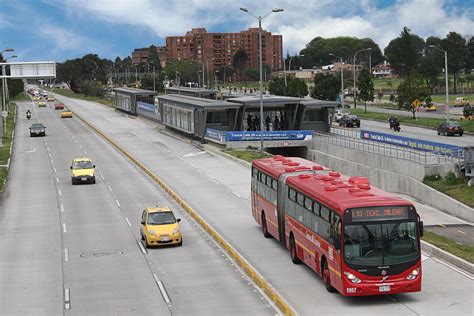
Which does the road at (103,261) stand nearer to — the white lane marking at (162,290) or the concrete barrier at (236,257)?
the white lane marking at (162,290)

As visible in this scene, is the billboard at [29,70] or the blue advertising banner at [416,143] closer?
the blue advertising banner at [416,143]

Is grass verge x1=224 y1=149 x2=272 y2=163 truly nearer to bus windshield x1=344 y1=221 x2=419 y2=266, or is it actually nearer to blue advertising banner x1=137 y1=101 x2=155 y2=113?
bus windshield x1=344 y1=221 x2=419 y2=266

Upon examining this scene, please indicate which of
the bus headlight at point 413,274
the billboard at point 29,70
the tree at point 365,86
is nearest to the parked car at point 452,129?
the tree at point 365,86

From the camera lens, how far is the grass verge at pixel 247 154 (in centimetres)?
5853

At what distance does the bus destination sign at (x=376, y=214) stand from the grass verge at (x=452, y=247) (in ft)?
16.1

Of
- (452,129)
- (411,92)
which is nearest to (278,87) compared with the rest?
(411,92)

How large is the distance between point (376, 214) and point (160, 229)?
10.9 meters

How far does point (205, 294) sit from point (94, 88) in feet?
586

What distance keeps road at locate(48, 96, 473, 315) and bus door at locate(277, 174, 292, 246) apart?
0.67 meters

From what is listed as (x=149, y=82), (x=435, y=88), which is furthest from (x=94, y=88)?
(x=435, y=88)

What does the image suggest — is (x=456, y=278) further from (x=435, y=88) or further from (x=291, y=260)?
(x=435, y=88)

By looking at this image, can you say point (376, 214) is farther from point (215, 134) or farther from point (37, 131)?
point (37, 131)

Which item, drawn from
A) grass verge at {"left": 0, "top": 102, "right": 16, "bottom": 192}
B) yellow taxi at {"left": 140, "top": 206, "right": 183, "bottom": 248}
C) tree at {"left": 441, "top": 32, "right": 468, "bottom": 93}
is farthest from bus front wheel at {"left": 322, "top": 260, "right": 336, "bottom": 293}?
tree at {"left": 441, "top": 32, "right": 468, "bottom": 93}

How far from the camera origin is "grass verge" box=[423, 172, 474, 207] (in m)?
39.2
